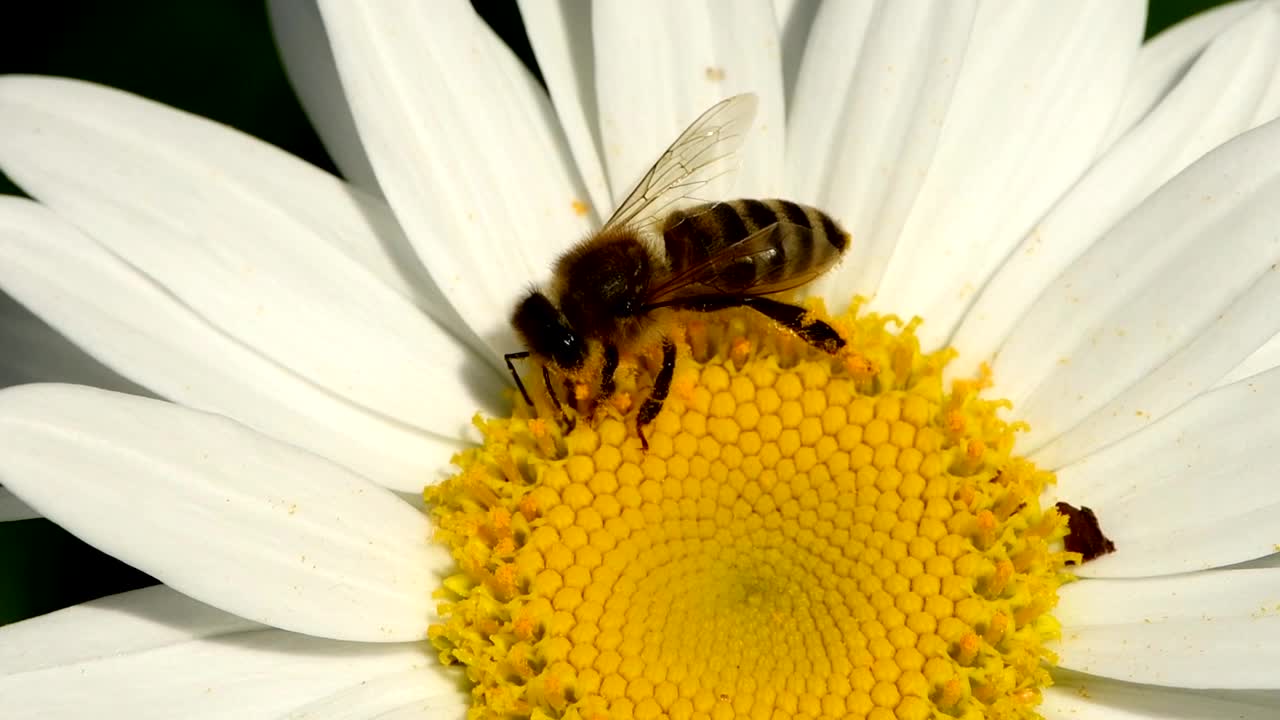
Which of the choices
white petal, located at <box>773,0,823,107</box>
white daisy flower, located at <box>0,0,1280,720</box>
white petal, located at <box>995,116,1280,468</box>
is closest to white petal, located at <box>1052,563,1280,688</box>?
white daisy flower, located at <box>0,0,1280,720</box>

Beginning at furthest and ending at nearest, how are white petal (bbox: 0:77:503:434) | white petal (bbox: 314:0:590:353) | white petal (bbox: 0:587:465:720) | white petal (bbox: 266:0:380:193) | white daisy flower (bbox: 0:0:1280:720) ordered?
1. white petal (bbox: 266:0:380:193)
2. white petal (bbox: 314:0:590:353)
3. white petal (bbox: 0:77:503:434)
4. white daisy flower (bbox: 0:0:1280:720)
5. white petal (bbox: 0:587:465:720)

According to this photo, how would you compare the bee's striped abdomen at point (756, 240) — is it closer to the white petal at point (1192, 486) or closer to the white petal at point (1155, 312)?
the white petal at point (1155, 312)

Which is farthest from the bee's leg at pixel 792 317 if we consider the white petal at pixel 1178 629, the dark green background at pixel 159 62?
the dark green background at pixel 159 62

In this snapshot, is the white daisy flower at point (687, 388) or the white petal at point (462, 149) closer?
the white daisy flower at point (687, 388)

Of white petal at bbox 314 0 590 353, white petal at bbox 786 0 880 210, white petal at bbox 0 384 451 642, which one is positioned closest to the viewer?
white petal at bbox 0 384 451 642

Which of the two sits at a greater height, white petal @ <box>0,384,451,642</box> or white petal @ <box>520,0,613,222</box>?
white petal @ <box>520,0,613,222</box>

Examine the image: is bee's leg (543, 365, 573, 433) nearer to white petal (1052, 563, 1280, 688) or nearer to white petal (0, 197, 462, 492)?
white petal (0, 197, 462, 492)

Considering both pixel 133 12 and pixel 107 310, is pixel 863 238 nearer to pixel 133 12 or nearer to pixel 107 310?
pixel 107 310

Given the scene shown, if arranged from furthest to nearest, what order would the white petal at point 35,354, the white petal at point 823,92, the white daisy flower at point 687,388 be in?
1. the white petal at point 35,354
2. the white petal at point 823,92
3. the white daisy flower at point 687,388
